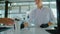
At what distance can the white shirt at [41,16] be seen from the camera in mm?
1792

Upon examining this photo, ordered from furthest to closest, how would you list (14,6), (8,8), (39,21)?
(14,6) < (8,8) < (39,21)

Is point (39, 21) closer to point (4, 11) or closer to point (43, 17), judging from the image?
point (43, 17)

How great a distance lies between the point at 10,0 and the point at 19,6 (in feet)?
1.36

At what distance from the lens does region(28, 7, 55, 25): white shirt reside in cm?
179

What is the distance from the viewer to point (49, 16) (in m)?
1.85

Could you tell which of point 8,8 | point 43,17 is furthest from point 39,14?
point 8,8

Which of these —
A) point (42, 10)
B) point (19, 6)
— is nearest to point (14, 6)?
point (19, 6)

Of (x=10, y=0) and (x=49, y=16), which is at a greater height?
(x=10, y=0)

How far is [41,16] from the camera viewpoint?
6.01 ft

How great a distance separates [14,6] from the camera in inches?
180

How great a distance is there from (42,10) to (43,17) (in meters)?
0.13

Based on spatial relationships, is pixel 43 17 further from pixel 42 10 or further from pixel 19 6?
pixel 19 6

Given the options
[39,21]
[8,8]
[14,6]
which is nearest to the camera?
[39,21]

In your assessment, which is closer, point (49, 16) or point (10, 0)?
point (49, 16)
